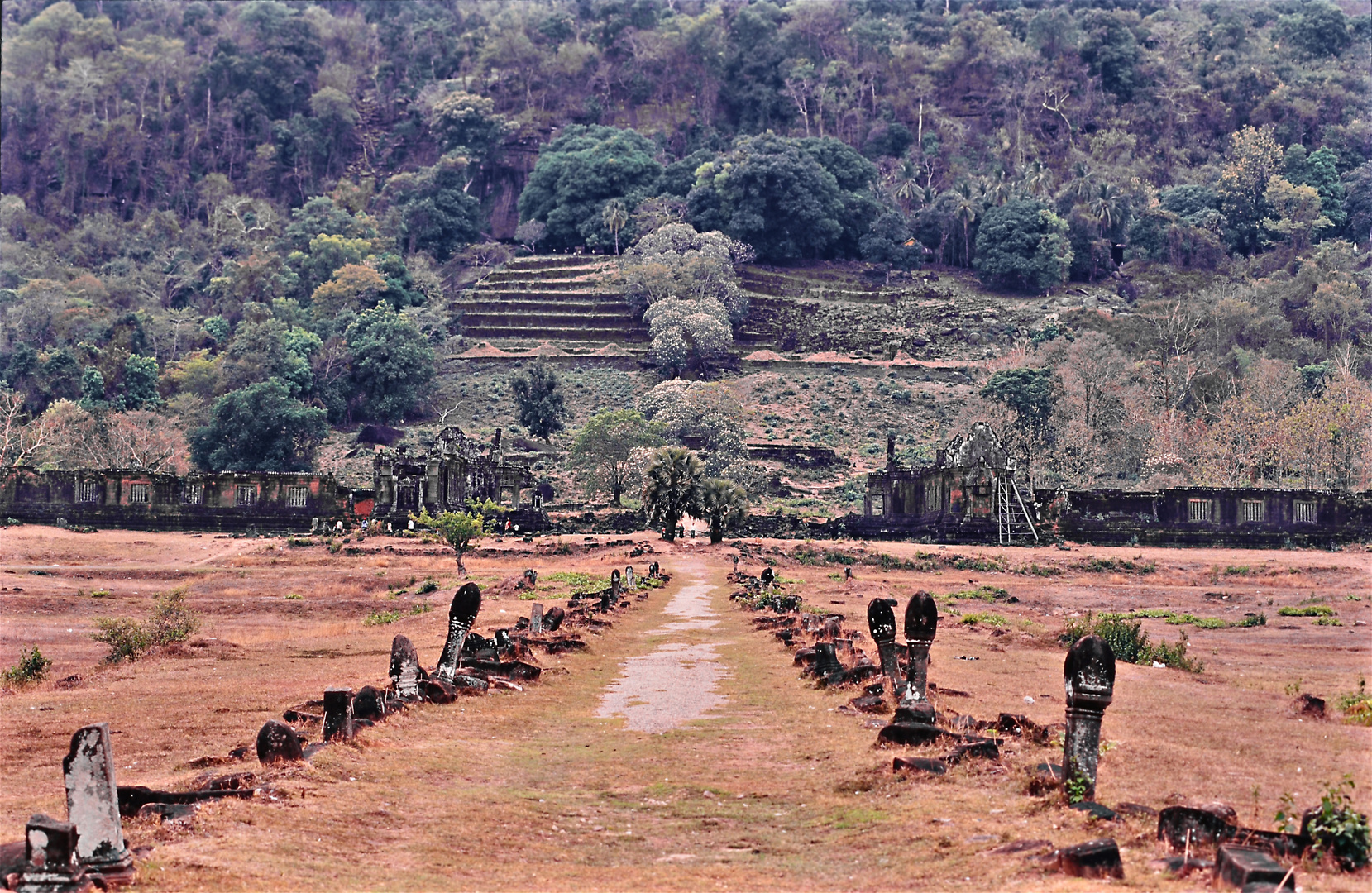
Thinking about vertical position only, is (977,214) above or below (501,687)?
above

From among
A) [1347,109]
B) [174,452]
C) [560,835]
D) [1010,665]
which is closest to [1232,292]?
[1347,109]

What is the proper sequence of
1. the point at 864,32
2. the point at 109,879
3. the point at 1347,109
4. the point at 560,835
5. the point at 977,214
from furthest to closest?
1. the point at 864,32
2. the point at 1347,109
3. the point at 977,214
4. the point at 560,835
5. the point at 109,879

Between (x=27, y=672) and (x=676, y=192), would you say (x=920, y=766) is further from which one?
(x=676, y=192)

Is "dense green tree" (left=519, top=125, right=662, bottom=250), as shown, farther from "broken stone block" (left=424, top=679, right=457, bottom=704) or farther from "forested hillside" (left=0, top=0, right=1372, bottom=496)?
"broken stone block" (left=424, top=679, right=457, bottom=704)

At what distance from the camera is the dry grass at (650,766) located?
11.8 meters

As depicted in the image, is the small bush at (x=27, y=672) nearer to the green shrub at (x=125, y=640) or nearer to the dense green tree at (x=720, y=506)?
the green shrub at (x=125, y=640)

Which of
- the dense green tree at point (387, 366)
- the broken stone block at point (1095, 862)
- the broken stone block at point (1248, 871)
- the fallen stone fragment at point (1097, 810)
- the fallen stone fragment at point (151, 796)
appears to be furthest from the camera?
the dense green tree at point (387, 366)

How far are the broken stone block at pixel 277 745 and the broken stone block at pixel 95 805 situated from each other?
342 cm

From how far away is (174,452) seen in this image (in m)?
88.4

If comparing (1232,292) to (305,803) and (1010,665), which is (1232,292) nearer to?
(1010,665)

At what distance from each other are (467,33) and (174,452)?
362 feet

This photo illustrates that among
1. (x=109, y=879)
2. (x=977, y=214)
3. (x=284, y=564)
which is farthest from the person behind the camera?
(x=977, y=214)

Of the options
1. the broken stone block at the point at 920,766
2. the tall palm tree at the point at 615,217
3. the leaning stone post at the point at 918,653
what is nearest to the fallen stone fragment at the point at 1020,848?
the broken stone block at the point at 920,766

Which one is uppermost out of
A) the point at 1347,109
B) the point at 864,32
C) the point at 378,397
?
the point at 864,32
